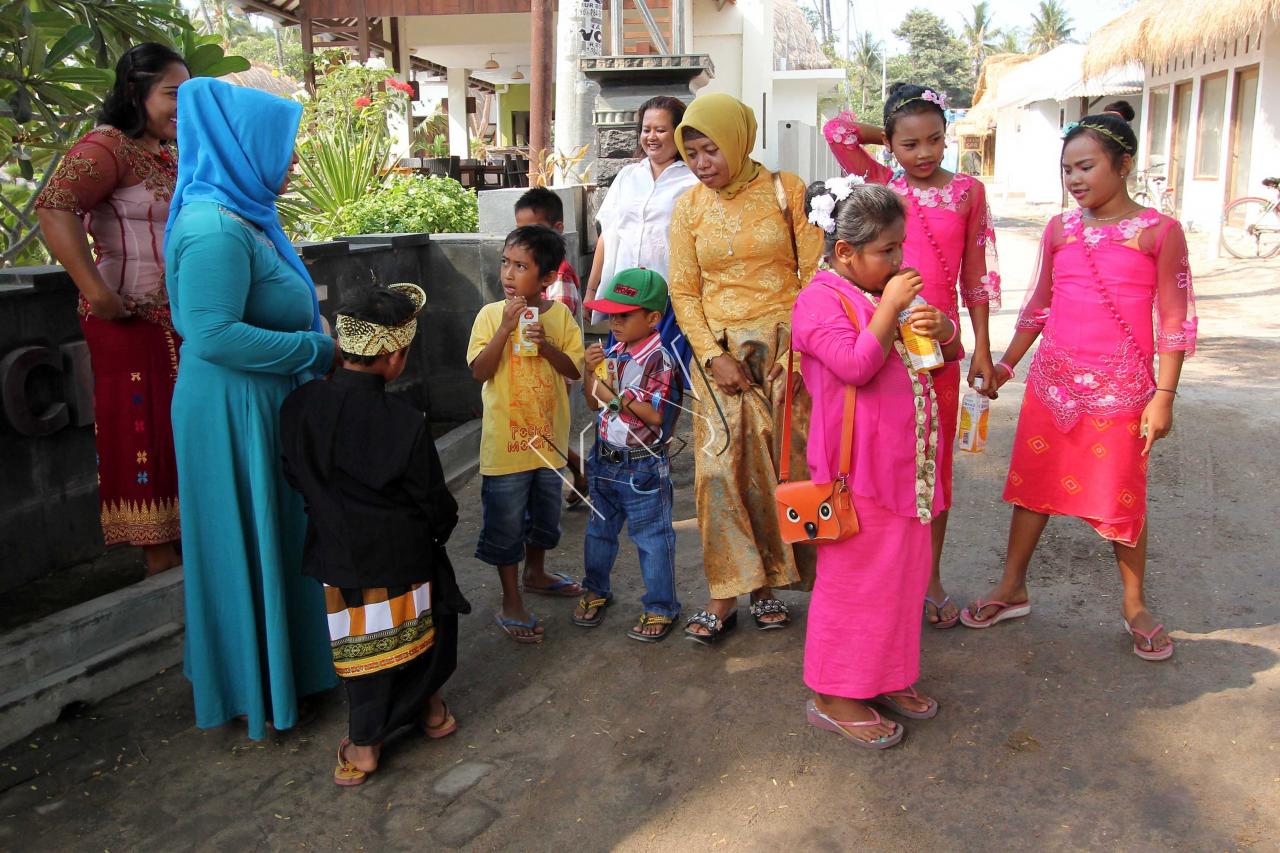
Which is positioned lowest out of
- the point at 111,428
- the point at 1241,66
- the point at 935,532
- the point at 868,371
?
the point at 935,532

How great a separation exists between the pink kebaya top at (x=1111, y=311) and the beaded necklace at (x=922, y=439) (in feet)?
2.67

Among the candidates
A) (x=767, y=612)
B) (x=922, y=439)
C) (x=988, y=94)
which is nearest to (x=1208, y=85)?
(x=767, y=612)

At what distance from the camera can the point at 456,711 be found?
3371mm

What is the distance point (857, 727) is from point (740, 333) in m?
1.36

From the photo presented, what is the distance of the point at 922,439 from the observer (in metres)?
2.97

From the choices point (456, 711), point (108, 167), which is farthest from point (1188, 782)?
point (108, 167)

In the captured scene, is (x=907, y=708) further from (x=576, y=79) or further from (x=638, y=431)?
(x=576, y=79)

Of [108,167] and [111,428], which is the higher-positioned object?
[108,167]

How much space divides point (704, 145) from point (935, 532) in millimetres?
1565

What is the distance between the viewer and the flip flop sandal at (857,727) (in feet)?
9.90

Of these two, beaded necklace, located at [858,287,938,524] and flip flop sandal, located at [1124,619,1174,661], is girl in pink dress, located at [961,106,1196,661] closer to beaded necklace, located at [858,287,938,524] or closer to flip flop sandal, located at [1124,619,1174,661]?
flip flop sandal, located at [1124,619,1174,661]

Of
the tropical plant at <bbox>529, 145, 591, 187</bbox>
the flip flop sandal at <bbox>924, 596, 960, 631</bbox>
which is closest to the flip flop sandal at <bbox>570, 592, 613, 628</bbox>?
the flip flop sandal at <bbox>924, 596, 960, 631</bbox>

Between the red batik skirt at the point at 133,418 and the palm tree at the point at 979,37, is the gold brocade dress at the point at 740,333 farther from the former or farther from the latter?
the palm tree at the point at 979,37

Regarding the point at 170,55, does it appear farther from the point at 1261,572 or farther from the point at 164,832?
the point at 1261,572
